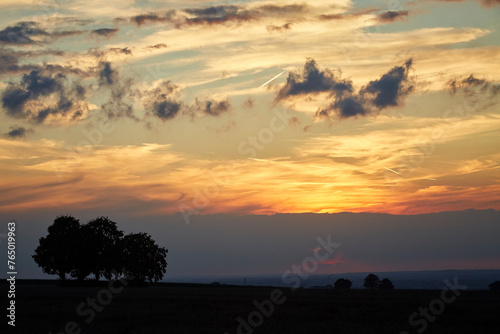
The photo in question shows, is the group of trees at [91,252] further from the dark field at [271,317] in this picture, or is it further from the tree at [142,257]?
the dark field at [271,317]

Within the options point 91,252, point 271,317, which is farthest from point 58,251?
point 271,317

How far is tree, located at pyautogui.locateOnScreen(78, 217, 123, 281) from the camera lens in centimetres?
10994

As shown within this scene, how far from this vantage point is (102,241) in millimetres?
113125

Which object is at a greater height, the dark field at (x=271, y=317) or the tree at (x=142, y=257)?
the dark field at (x=271, y=317)

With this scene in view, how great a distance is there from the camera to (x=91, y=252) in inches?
4343

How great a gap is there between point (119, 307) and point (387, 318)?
22636mm

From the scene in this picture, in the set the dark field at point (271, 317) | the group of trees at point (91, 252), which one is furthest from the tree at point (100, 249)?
the dark field at point (271, 317)

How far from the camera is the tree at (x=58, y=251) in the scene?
108m

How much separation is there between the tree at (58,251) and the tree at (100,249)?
1992 millimetres

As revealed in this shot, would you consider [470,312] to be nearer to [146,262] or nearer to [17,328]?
[17,328]

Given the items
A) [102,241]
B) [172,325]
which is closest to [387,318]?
[172,325]

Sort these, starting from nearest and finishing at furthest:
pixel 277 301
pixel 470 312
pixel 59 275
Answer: pixel 470 312 < pixel 277 301 < pixel 59 275

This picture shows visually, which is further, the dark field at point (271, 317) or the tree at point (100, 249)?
the tree at point (100, 249)

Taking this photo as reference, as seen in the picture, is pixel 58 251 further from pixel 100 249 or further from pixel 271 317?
pixel 271 317
